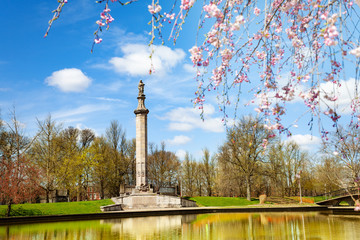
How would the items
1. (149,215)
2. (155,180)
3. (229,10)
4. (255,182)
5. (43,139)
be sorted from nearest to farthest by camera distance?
(229,10), (149,215), (43,139), (255,182), (155,180)

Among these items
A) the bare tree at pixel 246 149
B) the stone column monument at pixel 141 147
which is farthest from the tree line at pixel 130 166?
the stone column monument at pixel 141 147

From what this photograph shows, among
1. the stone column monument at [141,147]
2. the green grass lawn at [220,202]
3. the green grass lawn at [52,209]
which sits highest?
the stone column monument at [141,147]

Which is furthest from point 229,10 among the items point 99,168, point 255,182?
point 255,182

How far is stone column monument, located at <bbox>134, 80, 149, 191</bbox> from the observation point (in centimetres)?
3431

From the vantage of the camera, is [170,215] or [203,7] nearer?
[203,7]

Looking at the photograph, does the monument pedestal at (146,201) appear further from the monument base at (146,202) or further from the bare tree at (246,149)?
the bare tree at (246,149)

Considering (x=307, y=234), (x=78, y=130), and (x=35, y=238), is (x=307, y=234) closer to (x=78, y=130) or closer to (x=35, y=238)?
(x=35, y=238)

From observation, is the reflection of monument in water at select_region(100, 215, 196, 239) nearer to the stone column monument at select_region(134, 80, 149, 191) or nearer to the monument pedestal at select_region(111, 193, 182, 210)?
the monument pedestal at select_region(111, 193, 182, 210)

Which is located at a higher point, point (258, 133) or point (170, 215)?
point (258, 133)

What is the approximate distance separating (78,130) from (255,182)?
32.3 metres

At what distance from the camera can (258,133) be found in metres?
44.8

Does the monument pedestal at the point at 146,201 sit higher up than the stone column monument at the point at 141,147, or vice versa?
the stone column monument at the point at 141,147

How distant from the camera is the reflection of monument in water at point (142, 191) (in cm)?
3291

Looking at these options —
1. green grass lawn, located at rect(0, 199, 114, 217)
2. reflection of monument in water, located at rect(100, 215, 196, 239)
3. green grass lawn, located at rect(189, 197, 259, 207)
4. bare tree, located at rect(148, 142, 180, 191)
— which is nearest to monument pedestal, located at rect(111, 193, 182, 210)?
green grass lawn, located at rect(0, 199, 114, 217)
